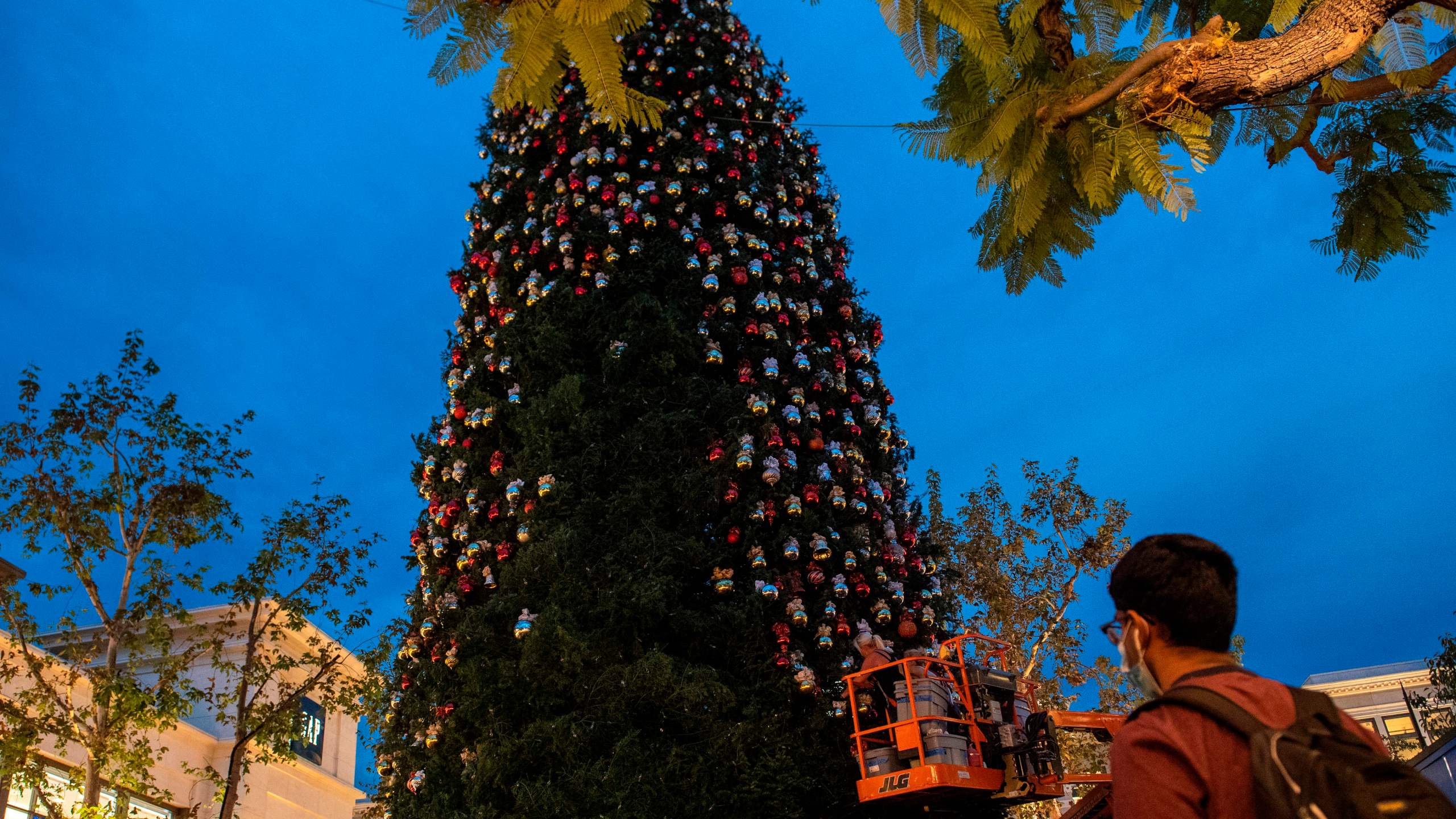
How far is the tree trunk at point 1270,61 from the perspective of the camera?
13.3 feet

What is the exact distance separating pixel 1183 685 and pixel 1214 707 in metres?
0.10

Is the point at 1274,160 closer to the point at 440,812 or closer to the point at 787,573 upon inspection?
the point at 787,573

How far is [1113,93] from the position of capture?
163 inches

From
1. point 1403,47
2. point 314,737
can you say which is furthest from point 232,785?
point 314,737

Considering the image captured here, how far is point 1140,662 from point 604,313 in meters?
8.67

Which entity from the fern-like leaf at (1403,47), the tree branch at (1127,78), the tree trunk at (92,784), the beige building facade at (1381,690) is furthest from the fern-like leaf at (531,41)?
the beige building facade at (1381,690)

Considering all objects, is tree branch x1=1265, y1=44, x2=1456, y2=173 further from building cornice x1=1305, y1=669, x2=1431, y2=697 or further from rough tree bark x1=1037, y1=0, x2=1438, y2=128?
building cornice x1=1305, y1=669, x2=1431, y2=697

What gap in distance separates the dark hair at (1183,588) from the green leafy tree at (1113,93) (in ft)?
5.57

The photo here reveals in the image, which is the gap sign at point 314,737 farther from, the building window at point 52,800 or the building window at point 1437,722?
the building window at point 1437,722

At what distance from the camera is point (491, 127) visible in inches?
512

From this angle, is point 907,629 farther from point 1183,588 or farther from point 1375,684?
point 1375,684

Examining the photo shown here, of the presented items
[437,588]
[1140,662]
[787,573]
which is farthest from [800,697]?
[1140,662]

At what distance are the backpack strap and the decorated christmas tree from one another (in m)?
6.53

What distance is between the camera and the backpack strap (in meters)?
1.76
